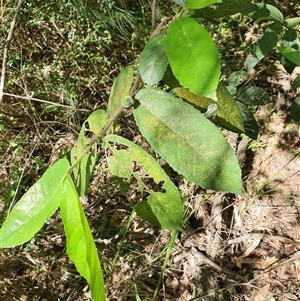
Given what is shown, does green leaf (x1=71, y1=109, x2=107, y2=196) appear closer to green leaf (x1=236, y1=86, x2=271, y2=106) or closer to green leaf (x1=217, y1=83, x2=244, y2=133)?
green leaf (x1=217, y1=83, x2=244, y2=133)

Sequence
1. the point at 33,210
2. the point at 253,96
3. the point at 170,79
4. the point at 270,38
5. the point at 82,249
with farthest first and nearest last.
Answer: the point at 253,96 < the point at 270,38 < the point at 170,79 < the point at 33,210 < the point at 82,249

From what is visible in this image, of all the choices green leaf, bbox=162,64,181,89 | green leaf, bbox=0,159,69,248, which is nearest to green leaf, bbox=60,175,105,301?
green leaf, bbox=0,159,69,248

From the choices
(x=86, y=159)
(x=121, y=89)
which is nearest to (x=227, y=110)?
(x=121, y=89)

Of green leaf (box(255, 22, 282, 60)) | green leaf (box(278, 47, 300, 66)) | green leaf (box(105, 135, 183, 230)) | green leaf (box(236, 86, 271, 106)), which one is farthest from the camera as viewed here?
green leaf (box(236, 86, 271, 106))

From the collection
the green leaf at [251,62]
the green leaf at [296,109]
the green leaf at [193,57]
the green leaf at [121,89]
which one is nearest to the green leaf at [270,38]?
the green leaf at [251,62]

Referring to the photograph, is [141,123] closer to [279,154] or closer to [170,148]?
[170,148]

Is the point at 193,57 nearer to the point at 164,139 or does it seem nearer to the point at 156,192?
the point at 164,139

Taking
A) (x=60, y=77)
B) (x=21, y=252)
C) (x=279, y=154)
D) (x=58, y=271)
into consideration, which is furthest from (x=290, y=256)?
(x=60, y=77)
